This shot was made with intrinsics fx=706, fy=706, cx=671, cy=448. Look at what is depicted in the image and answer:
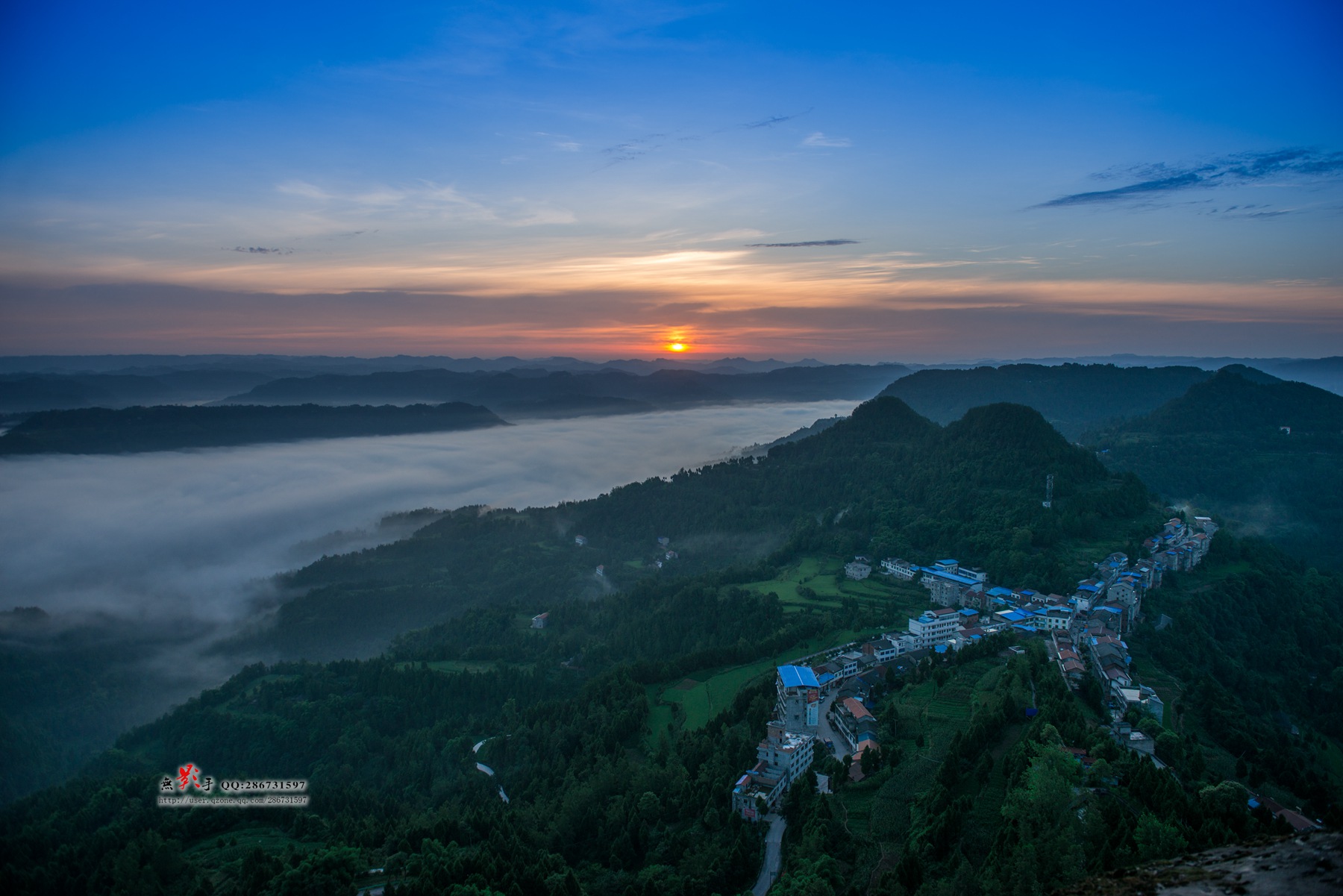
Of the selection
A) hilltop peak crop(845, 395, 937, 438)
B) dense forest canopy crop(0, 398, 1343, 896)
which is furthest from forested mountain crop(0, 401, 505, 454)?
hilltop peak crop(845, 395, 937, 438)

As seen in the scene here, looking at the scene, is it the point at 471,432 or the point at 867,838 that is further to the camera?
the point at 471,432

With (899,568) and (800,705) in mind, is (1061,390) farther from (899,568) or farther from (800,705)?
(800,705)

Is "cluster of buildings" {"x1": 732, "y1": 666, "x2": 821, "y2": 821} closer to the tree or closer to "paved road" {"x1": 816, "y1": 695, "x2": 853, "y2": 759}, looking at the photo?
"paved road" {"x1": 816, "y1": 695, "x2": 853, "y2": 759}

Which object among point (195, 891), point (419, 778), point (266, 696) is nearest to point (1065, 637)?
point (419, 778)

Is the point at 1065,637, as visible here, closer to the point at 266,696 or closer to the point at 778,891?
the point at 778,891

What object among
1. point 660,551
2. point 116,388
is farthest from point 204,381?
point 660,551

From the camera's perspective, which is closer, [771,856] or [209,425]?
[771,856]

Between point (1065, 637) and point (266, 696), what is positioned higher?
point (1065, 637)
